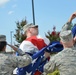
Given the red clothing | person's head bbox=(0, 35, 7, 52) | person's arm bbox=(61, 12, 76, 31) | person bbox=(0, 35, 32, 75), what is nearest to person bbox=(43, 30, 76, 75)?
person bbox=(0, 35, 32, 75)

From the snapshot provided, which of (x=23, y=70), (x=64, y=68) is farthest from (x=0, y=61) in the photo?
(x=64, y=68)

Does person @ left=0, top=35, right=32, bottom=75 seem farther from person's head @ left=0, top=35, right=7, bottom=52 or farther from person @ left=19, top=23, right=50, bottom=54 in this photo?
person @ left=19, top=23, right=50, bottom=54

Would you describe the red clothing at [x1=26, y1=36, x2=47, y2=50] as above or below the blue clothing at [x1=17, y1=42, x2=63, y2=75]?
above

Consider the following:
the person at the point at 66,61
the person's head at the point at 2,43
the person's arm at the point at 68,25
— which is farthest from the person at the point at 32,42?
the person at the point at 66,61

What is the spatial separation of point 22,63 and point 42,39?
116cm

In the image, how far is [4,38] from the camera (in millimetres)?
6070

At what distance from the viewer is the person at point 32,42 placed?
6.76 meters

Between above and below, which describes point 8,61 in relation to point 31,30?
below

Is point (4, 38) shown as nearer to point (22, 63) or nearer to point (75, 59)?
point (22, 63)

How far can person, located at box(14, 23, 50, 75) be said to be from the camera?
676cm

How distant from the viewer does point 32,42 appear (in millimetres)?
6910

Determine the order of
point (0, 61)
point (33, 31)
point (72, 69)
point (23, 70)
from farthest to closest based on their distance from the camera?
1. point (33, 31)
2. point (23, 70)
3. point (0, 61)
4. point (72, 69)

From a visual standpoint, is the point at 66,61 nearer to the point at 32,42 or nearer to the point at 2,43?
the point at 2,43

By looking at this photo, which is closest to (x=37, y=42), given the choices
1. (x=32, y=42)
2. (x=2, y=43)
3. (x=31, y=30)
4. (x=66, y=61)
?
(x=32, y=42)
